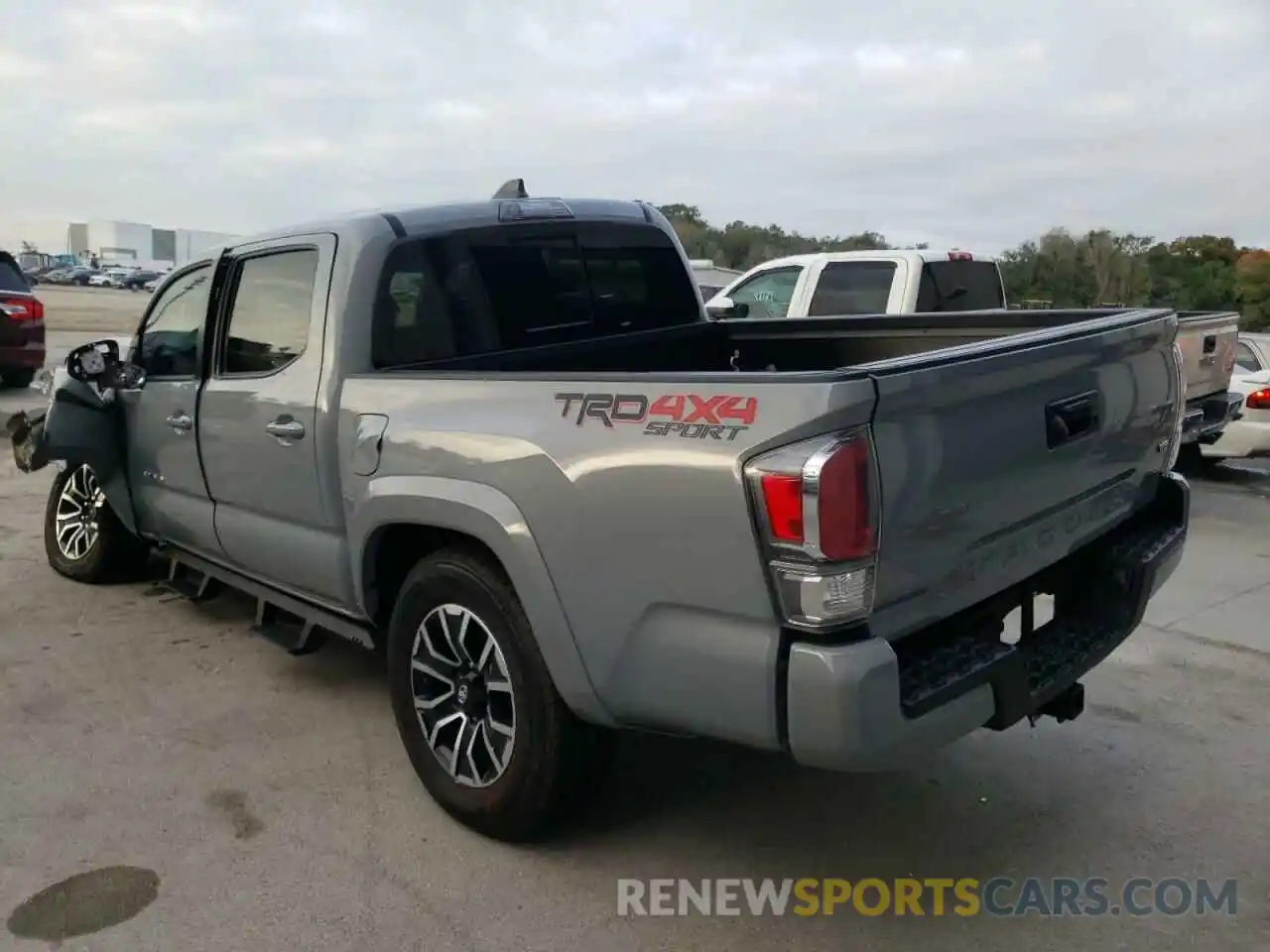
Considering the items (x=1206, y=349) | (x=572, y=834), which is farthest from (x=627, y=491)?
(x=1206, y=349)

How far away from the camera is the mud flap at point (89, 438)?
211 inches

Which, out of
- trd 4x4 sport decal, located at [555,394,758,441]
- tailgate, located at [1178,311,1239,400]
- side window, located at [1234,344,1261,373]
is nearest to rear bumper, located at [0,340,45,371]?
tailgate, located at [1178,311,1239,400]

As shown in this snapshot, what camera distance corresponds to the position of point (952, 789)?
12.3 ft

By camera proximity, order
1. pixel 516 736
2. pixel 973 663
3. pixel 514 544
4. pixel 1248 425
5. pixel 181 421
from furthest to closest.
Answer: pixel 1248 425, pixel 181 421, pixel 516 736, pixel 514 544, pixel 973 663

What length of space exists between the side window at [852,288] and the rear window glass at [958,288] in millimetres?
301

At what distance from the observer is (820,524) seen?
7.89 ft

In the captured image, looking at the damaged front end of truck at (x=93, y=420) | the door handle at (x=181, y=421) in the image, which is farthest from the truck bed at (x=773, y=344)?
the damaged front end of truck at (x=93, y=420)

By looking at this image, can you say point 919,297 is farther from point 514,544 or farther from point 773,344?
point 514,544

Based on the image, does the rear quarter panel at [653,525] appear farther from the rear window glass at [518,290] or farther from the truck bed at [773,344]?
the truck bed at [773,344]

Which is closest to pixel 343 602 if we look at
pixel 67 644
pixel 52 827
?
pixel 52 827

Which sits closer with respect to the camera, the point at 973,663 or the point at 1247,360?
the point at 973,663

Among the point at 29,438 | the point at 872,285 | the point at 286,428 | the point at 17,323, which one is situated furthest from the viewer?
the point at 17,323

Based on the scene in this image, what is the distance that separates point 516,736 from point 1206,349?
23.4 feet

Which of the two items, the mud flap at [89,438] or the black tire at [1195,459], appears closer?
the mud flap at [89,438]
